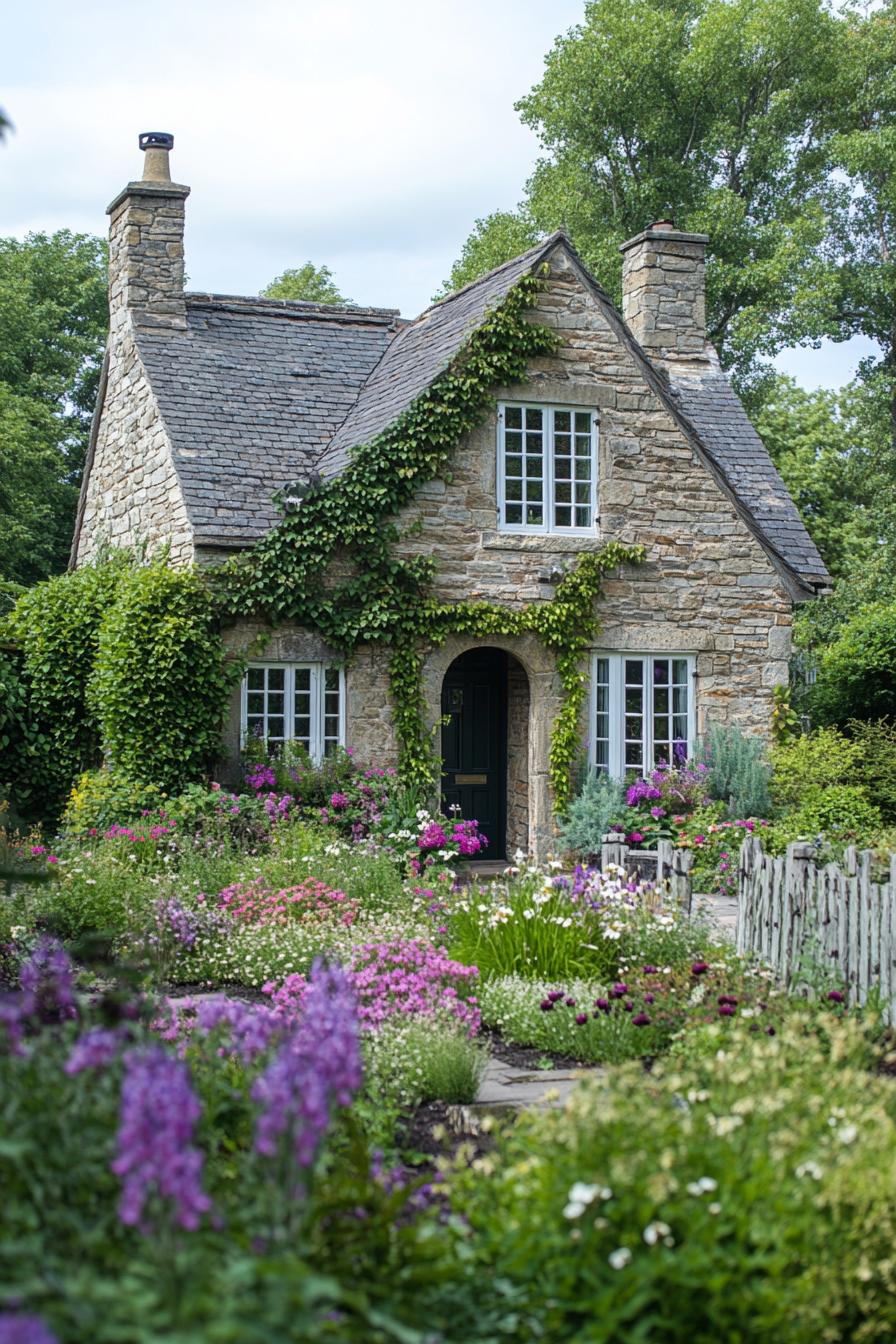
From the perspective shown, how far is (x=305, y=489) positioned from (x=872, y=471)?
836 inches

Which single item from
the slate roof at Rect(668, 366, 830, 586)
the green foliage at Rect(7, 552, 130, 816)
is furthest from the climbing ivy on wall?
the slate roof at Rect(668, 366, 830, 586)

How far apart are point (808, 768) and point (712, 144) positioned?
1898 cm

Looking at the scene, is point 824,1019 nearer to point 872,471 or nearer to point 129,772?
point 129,772

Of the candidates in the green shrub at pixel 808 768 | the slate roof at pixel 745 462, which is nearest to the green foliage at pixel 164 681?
the green shrub at pixel 808 768

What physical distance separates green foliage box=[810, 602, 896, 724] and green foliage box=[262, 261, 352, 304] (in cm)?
2293

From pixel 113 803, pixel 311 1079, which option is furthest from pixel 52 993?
pixel 113 803

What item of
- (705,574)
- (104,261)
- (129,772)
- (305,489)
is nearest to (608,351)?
(705,574)

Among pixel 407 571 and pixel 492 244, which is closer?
pixel 407 571

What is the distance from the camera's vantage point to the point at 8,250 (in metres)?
34.8

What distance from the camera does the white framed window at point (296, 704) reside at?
15148 millimetres

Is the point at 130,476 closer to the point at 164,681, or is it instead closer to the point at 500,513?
the point at 164,681

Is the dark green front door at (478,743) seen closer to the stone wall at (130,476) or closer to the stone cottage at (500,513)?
the stone cottage at (500,513)

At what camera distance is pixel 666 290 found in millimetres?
18859

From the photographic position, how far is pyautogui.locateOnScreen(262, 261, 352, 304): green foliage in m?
39.1
